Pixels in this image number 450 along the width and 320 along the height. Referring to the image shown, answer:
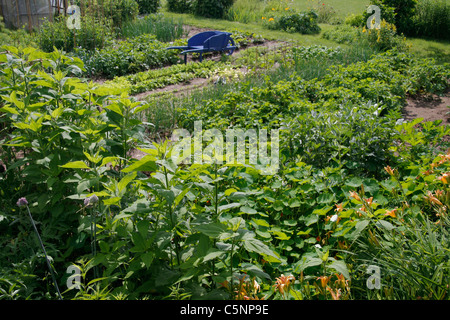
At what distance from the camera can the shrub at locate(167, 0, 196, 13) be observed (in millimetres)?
16906

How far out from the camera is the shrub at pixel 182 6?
16.9 m

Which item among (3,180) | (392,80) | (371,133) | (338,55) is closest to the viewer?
(3,180)

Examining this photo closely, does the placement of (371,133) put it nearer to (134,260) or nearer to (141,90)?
(134,260)

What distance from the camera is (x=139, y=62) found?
8758 millimetres

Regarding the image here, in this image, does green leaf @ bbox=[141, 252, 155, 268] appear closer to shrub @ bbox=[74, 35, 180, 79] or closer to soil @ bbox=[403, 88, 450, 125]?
soil @ bbox=[403, 88, 450, 125]

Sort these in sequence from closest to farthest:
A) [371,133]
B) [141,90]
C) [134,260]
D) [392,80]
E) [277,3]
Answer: [134,260], [371,133], [392,80], [141,90], [277,3]

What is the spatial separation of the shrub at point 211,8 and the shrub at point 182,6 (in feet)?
1.41

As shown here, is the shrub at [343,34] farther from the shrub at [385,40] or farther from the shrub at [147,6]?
the shrub at [147,6]

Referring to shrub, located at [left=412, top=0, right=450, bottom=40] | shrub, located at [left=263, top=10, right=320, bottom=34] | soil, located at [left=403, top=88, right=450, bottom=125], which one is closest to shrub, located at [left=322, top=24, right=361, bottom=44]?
shrub, located at [left=263, top=10, right=320, bottom=34]

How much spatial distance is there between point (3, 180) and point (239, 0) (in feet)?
57.4

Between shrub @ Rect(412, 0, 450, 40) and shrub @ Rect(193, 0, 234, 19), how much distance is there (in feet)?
25.4

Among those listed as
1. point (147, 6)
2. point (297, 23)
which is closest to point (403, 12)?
point (297, 23)

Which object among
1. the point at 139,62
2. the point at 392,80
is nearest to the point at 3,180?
the point at 392,80

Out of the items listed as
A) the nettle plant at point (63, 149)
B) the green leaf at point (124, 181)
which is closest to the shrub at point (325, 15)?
the nettle plant at point (63, 149)
